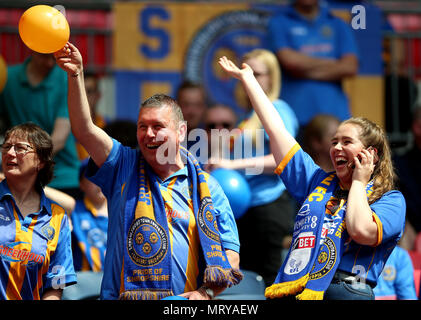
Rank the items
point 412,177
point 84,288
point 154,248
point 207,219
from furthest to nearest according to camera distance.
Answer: point 412,177 < point 84,288 < point 207,219 < point 154,248

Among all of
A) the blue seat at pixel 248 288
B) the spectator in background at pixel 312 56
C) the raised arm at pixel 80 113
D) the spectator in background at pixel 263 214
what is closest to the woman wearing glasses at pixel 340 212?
the raised arm at pixel 80 113

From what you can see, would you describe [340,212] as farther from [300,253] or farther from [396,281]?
[396,281]

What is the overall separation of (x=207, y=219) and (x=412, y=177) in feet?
11.7

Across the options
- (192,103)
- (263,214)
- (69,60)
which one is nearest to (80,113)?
(69,60)

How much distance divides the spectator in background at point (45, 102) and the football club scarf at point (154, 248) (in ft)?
6.55

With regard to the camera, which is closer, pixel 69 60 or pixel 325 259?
pixel 325 259

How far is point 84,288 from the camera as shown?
498 cm

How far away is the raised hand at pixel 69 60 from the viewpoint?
3.99 meters

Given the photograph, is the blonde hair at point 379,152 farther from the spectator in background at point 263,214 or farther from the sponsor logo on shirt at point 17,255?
the sponsor logo on shirt at point 17,255

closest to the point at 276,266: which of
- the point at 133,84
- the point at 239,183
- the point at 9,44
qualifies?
the point at 239,183

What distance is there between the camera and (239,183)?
534 cm
